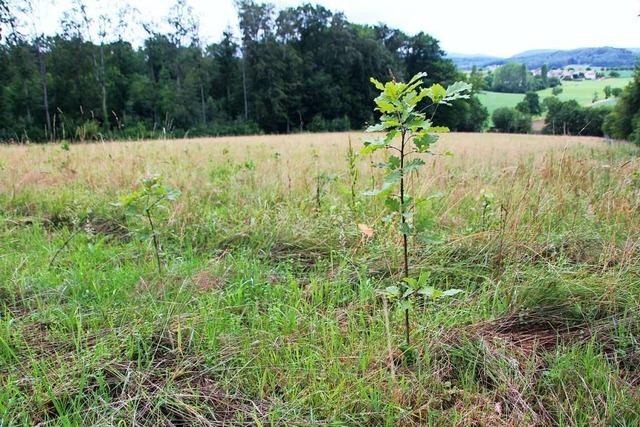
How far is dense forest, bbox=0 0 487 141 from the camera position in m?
32.1

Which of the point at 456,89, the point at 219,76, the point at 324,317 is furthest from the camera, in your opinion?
the point at 219,76

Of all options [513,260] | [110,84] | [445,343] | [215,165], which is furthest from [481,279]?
[110,84]

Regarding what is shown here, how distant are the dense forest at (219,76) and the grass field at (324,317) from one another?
30642 millimetres

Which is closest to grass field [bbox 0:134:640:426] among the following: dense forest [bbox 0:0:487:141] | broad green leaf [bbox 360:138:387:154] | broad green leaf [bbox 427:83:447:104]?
broad green leaf [bbox 360:138:387:154]

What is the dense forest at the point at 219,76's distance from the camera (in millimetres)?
32062

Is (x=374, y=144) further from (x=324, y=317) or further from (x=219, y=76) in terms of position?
(x=219, y=76)

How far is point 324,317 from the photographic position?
6.81 ft

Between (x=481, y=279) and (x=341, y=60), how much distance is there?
146 feet

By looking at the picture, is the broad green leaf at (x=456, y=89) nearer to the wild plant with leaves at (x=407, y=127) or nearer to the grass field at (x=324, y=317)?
the wild plant with leaves at (x=407, y=127)

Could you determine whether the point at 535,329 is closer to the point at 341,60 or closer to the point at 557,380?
the point at 557,380

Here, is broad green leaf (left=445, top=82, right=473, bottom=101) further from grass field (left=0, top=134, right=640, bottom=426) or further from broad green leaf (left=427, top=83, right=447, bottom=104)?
grass field (left=0, top=134, right=640, bottom=426)

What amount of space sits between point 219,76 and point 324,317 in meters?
44.7

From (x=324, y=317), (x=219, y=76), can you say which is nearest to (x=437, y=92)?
(x=324, y=317)

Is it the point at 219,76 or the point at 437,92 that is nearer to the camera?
the point at 437,92
